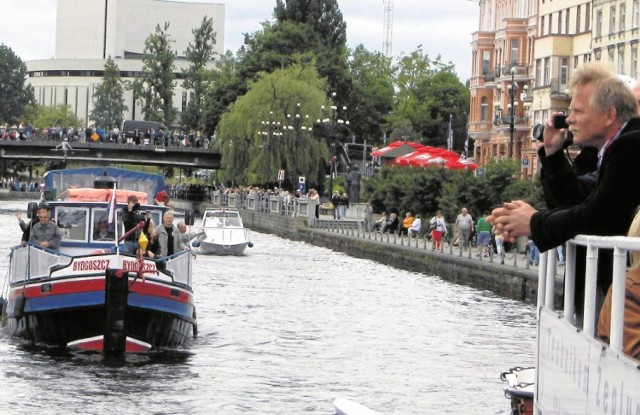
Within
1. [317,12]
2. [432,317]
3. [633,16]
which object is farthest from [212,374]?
[317,12]

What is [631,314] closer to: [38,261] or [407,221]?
[38,261]

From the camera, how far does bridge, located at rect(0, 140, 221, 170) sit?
105 m

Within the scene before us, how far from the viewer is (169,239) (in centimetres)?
2516

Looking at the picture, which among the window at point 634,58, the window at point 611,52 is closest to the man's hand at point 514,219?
the window at point 634,58

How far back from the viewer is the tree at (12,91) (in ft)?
640

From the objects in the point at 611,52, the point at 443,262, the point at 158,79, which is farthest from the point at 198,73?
the point at 443,262

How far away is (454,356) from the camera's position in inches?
1005

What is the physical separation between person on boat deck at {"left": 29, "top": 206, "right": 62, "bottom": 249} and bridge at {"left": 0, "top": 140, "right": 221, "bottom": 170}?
79.4 meters

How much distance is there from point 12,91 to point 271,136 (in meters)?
107

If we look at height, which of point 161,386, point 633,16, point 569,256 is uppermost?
point 633,16

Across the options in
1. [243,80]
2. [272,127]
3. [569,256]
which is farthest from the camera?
[243,80]

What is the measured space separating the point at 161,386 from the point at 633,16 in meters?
52.7

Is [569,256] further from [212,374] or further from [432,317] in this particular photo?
[432,317]

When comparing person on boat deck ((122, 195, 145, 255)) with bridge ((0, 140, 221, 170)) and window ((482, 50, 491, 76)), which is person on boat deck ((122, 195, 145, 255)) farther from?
bridge ((0, 140, 221, 170))
